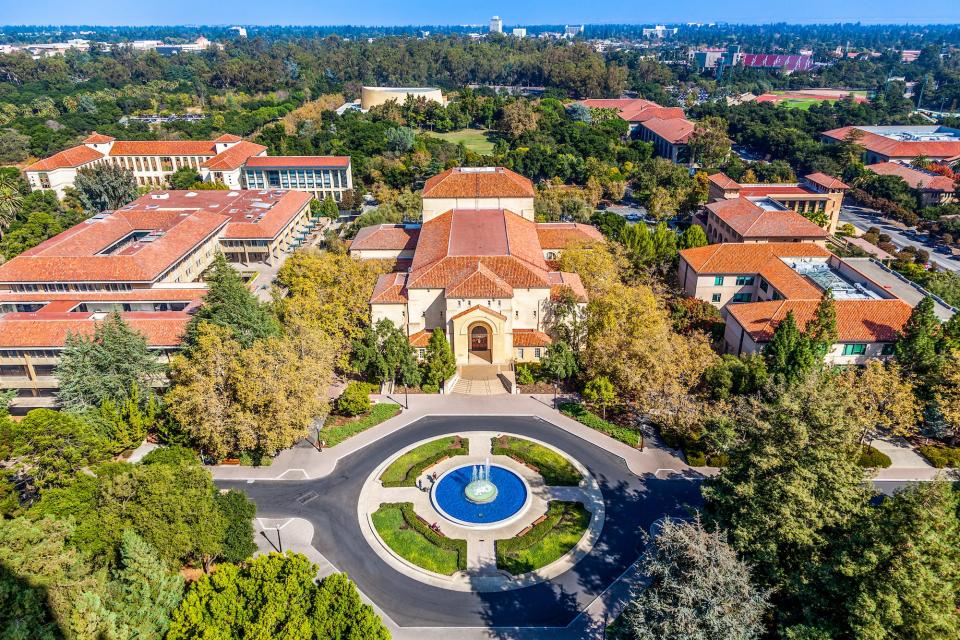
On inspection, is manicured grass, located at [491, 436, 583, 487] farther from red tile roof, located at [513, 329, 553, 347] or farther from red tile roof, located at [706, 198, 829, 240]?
red tile roof, located at [706, 198, 829, 240]

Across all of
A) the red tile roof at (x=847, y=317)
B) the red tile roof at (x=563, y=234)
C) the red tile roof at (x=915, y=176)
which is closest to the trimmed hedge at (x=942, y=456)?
the red tile roof at (x=847, y=317)

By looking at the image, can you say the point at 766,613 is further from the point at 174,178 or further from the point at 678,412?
the point at 174,178

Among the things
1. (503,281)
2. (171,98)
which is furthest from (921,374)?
(171,98)

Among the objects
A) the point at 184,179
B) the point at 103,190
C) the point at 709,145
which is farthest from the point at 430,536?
the point at 709,145

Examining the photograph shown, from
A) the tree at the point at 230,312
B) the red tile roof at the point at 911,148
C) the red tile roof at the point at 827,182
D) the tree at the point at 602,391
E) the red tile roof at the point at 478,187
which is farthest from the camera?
the red tile roof at the point at 911,148

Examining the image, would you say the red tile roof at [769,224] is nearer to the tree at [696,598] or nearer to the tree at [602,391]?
the tree at [602,391]

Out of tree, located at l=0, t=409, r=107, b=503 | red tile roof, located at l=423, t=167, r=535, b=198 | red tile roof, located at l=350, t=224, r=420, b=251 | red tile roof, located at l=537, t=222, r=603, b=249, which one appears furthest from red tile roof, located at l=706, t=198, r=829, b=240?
Result: tree, located at l=0, t=409, r=107, b=503
